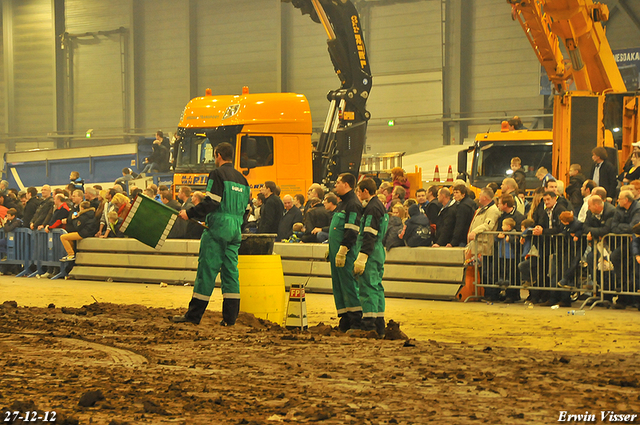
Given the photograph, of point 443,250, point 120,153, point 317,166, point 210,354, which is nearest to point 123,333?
point 210,354

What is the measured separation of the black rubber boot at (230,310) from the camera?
880cm

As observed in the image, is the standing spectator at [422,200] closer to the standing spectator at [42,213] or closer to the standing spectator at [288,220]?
the standing spectator at [288,220]

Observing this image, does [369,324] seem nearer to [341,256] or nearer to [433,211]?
[341,256]

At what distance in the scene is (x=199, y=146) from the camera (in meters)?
17.8

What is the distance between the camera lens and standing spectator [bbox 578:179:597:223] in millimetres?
11952

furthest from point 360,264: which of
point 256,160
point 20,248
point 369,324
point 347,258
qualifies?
point 20,248

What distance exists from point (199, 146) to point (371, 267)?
980 centimetres

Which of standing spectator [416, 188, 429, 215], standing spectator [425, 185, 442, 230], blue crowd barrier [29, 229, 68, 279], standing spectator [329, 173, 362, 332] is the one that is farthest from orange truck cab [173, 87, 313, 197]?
standing spectator [329, 173, 362, 332]

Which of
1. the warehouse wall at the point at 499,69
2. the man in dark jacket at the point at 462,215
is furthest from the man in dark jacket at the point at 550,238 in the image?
the warehouse wall at the point at 499,69

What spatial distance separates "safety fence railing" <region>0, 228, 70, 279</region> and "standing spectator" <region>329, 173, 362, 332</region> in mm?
9116

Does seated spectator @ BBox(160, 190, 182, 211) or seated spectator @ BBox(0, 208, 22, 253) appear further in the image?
seated spectator @ BBox(0, 208, 22, 253)

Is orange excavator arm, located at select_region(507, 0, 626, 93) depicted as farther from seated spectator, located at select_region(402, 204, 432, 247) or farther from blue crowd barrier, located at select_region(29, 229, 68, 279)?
blue crowd barrier, located at select_region(29, 229, 68, 279)

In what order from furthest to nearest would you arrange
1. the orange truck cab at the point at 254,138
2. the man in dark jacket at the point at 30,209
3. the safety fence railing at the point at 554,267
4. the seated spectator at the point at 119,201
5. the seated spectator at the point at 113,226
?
the man in dark jacket at the point at 30,209 < the orange truck cab at the point at 254,138 < the seated spectator at the point at 113,226 < the seated spectator at the point at 119,201 < the safety fence railing at the point at 554,267

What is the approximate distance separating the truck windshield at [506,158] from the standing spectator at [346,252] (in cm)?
848
